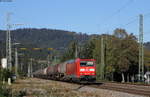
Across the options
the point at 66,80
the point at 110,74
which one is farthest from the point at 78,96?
the point at 110,74

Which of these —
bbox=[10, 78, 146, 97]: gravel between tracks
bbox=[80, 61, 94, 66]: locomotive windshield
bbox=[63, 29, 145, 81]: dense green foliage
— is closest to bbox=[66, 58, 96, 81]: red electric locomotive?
bbox=[80, 61, 94, 66]: locomotive windshield

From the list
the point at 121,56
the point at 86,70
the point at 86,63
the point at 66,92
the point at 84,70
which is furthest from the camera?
the point at 121,56

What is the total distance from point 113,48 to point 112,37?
6.93 m

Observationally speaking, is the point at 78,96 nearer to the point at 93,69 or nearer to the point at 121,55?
the point at 93,69

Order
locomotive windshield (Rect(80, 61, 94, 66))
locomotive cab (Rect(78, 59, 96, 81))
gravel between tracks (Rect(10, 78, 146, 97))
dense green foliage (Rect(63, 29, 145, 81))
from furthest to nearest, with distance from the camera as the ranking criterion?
dense green foliage (Rect(63, 29, 145, 81)), locomotive windshield (Rect(80, 61, 94, 66)), locomotive cab (Rect(78, 59, 96, 81)), gravel between tracks (Rect(10, 78, 146, 97))

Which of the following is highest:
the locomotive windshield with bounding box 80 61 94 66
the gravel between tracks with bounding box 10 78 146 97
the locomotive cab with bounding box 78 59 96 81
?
the locomotive windshield with bounding box 80 61 94 66

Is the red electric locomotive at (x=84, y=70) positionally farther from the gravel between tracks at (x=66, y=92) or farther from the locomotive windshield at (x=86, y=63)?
the gravel between tracks at (x=66, y=92)

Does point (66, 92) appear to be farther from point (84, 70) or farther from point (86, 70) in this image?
point (86, 70)

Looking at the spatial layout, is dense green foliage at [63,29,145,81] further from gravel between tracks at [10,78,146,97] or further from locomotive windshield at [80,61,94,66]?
gravel between tracks at [10,78,146,97]

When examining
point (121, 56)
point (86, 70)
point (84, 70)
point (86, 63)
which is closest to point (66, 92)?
point (84, 70)

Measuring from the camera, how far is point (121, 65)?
8044cm

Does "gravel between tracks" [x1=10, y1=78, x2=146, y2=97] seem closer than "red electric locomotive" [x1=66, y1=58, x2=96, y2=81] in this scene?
Yes

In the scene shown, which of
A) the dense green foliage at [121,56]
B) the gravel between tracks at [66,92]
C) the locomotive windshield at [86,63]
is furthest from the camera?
the dense green foliage at [121,56]

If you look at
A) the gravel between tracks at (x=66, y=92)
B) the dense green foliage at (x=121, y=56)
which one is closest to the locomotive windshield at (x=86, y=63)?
the gravel between tracks at (x=66, y=92)
